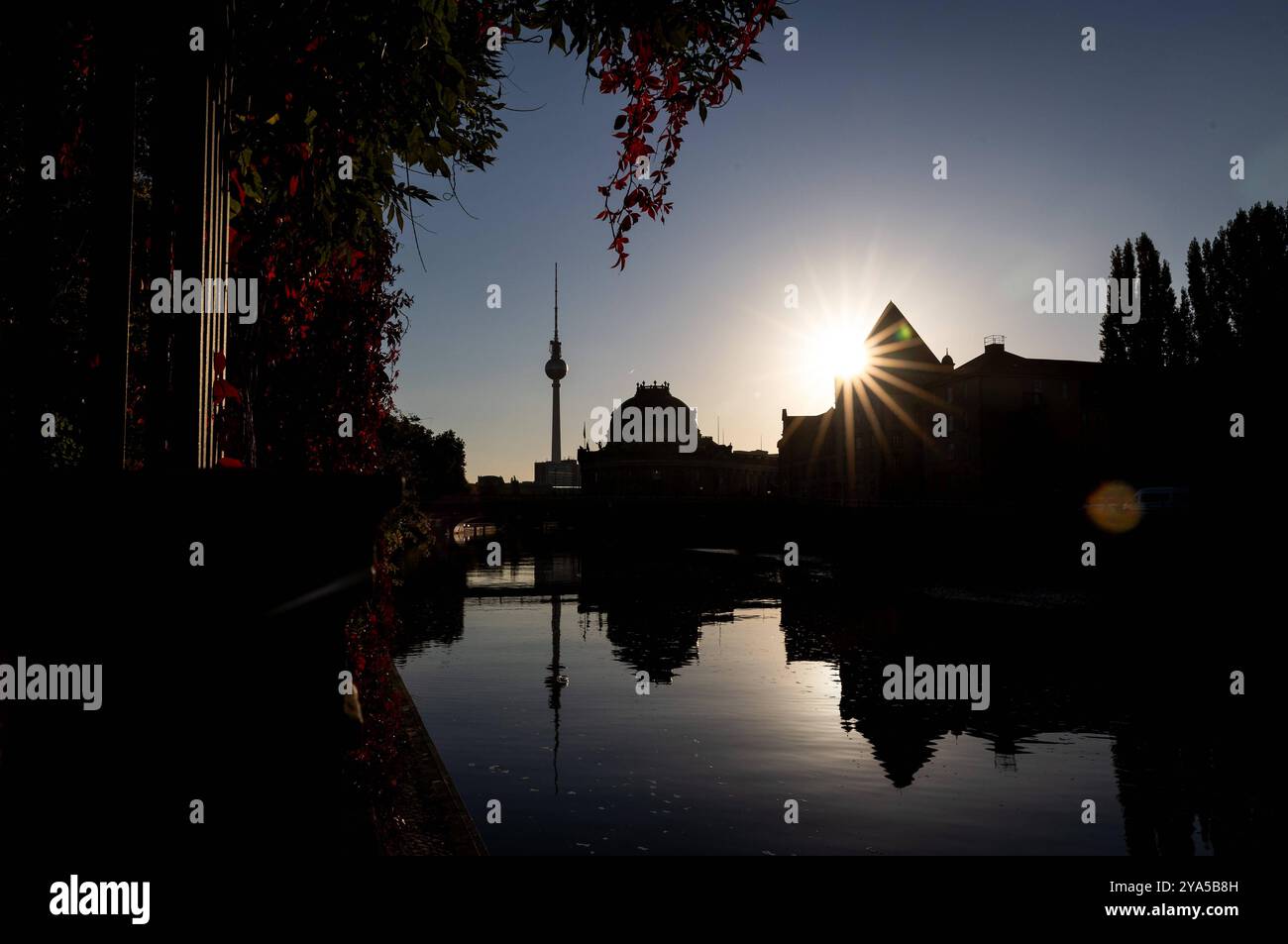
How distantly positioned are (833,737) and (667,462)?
121 meters

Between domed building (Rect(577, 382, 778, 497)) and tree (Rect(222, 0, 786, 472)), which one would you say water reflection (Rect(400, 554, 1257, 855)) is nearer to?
tree (Rect(222, 0, 786, 472))

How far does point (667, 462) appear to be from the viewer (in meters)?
139

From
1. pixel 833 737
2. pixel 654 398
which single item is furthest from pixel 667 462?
pixel 833 737

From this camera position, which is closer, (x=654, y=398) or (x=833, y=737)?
(x=833, y=737)

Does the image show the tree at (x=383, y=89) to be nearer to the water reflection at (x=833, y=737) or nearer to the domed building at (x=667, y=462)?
the water reflection at (x=833, y=737)

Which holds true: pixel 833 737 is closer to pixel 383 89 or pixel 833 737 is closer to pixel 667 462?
pixel 383 89

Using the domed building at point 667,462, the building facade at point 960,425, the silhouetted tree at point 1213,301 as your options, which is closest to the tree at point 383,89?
the silhouetted tree at point 1213,301

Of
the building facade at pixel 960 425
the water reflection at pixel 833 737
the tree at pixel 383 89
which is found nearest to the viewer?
the tree at pixel 383 89

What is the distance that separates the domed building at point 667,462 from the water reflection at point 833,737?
104m

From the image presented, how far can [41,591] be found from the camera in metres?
1.54

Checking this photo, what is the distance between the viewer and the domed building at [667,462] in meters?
140

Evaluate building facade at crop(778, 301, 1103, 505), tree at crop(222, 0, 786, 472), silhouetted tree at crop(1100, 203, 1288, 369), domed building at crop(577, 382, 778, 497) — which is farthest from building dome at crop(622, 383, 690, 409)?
tree at crop(222, 0, 786, 472)

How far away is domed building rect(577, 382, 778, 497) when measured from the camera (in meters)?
140
